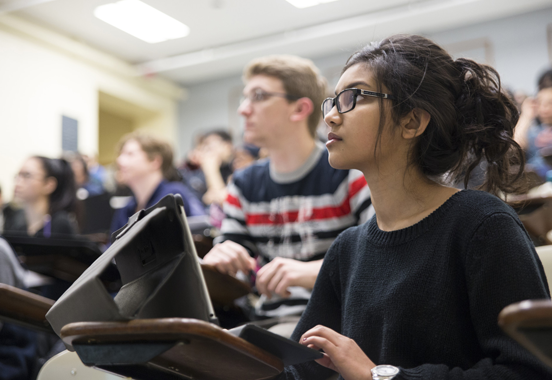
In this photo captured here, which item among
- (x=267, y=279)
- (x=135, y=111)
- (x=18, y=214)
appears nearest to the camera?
(x=267, y=279)

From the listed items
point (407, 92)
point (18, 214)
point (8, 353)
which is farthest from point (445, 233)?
point (18, 214)

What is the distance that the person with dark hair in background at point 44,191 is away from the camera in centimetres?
314

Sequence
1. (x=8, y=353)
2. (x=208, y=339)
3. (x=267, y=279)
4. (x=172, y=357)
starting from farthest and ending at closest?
(x=8, y=353) → (x=267, y=279) → (x=172, y=357) → (x=208, y=339)

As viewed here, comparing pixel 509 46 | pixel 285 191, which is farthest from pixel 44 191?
pixel 509 46

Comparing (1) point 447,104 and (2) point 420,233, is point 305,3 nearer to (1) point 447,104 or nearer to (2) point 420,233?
(1) point 447,104

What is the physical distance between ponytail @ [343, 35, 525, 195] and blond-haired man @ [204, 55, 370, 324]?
508mm

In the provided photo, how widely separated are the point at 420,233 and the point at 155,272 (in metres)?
0.47

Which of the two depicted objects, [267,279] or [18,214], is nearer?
[267,279]

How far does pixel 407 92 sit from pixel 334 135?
163 mm

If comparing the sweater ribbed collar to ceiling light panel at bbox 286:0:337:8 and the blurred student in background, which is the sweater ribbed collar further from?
ceiling light panel at bbox 286:0:337:8

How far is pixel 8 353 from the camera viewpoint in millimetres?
1726

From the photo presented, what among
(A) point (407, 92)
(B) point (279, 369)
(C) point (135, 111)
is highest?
(C) point (135, 111)

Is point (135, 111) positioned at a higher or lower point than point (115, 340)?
higher

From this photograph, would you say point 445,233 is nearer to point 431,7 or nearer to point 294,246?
point 294,246
